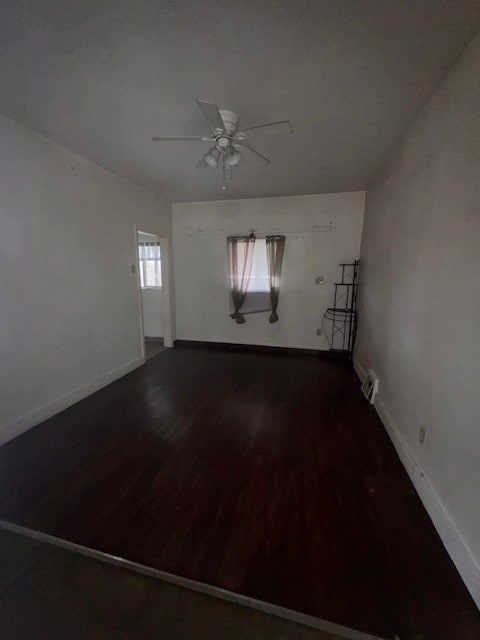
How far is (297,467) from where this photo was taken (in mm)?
1775

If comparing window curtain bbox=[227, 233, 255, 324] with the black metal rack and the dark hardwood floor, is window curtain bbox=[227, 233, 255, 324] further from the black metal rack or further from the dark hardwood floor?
the dark hardwood floor

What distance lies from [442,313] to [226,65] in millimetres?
1945

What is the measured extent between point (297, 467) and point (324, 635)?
33.8 inches

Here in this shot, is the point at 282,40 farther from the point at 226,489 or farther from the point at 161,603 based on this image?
the point at 161,603

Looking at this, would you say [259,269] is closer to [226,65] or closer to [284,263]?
[284,263]

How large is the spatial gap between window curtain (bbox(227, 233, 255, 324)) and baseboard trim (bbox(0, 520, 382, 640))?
134 inches

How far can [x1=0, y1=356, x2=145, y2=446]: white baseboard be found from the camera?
2074 mm

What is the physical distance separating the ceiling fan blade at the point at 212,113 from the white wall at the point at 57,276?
1.65 meters

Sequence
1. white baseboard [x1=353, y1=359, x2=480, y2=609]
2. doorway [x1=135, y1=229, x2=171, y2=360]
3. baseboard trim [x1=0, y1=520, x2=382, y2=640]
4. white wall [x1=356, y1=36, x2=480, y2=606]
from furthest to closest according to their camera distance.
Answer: doorway [x1=135, y1=229, x2=171, y2=360] < white wall [x1=356, y1=36, x2=480, y2=606] < white baseboard [x1=353, y1=359, x2=480, y2=609] < baseboard trim [x1=0, y1=520, x2=382, y2=640]

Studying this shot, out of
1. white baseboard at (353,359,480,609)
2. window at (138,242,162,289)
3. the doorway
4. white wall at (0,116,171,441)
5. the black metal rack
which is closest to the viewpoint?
white baseboard at (353,359,480,609)

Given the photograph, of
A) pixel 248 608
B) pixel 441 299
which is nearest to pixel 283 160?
pixel 441 299

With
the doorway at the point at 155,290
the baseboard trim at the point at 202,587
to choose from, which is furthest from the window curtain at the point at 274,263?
the baseboard trim at the point at 202,587

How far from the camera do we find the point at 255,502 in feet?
4.91

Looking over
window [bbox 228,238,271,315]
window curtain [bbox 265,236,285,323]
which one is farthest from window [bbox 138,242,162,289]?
window curtain [bbox 265,236,285,323]
